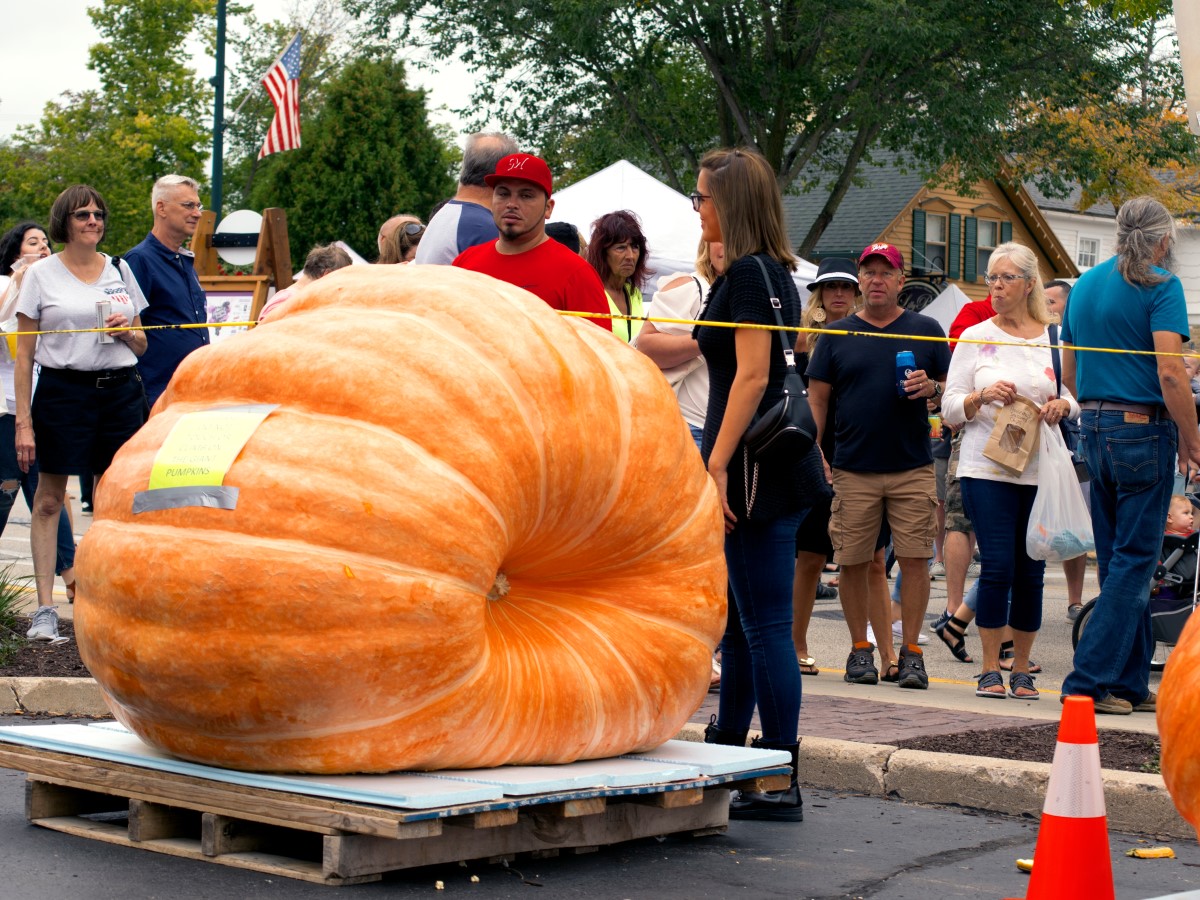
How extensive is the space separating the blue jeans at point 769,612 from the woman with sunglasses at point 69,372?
3833 mm

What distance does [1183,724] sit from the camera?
149 inches

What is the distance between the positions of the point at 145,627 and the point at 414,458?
2.75 feet

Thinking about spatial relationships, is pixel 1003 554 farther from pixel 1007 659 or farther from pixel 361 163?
pixel 361 163

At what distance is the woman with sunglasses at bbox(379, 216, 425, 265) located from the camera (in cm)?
870

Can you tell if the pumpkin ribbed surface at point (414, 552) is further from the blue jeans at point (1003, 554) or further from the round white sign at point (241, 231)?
the round white sign at point (241, 231)

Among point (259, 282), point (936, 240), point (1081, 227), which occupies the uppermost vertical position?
point (1081, 227)

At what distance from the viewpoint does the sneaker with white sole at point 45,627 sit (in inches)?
308

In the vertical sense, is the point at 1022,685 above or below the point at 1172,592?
below

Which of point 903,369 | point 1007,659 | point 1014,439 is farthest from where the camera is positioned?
point 1007,659

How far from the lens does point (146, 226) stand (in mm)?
41094

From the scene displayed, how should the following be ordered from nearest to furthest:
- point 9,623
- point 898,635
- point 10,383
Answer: point 9,623 < point 898,635 < point 10,383

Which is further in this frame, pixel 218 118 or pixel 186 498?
pixel 218 118

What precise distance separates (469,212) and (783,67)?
24.3 meters

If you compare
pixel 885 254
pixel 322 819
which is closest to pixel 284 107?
pixel 885 254
